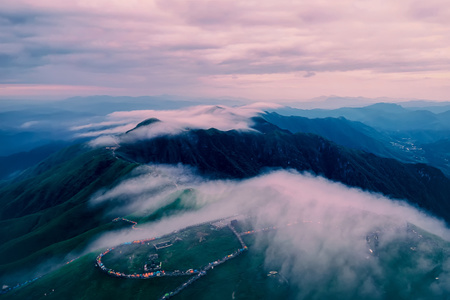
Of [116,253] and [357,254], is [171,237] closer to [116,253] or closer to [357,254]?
[116,253]

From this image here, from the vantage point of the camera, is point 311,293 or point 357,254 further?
point 357,254

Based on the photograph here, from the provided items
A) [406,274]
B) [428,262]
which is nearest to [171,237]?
[406,274]

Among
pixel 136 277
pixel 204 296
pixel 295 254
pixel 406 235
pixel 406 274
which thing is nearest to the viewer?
pixel 204 296

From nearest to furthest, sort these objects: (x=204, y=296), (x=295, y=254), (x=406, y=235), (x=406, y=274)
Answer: (x=204, y=296) → (x=406, y=274) → (x=295, y=254) → (x=406, y=235)

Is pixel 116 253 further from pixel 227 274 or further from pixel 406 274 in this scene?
pixel 406 274

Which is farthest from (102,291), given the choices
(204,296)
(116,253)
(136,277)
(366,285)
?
(366,285)

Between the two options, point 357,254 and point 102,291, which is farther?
point 357,254

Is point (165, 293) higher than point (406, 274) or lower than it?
higher

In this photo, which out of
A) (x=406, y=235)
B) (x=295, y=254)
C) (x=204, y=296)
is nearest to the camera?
(x=204, y=296)

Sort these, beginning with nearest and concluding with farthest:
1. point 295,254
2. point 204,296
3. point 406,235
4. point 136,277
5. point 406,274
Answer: point 204,296 < point 136,277 < point 406,274 < point 295,254 < point 406,235
